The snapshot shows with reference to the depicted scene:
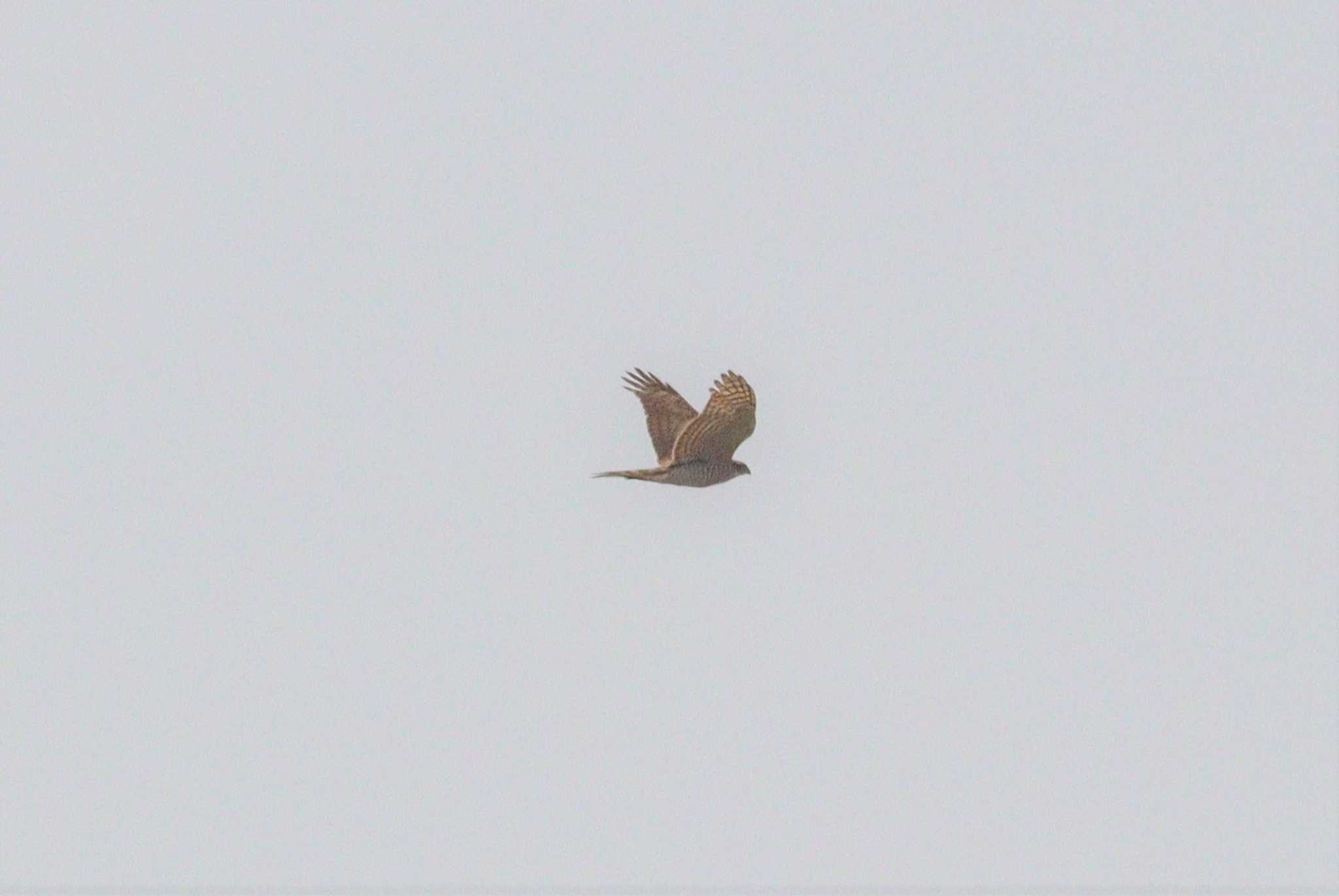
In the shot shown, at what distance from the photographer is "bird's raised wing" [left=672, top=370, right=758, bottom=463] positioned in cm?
3136

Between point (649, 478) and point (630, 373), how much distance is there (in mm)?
1862

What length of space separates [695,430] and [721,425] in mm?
500

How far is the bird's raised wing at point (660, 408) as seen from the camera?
3384 centimetres

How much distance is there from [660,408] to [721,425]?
213 cm

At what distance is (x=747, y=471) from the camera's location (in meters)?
33.7

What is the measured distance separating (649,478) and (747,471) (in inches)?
62.5

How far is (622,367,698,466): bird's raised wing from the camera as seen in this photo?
3384cm

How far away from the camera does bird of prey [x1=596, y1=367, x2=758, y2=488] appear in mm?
31469

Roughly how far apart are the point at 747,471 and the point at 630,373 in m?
2.05

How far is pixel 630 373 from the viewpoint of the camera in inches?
1339

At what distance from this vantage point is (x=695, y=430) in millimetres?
32281

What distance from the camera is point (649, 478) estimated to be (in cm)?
3278

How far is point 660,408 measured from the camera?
33875 mm

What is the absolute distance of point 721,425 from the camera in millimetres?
31906
